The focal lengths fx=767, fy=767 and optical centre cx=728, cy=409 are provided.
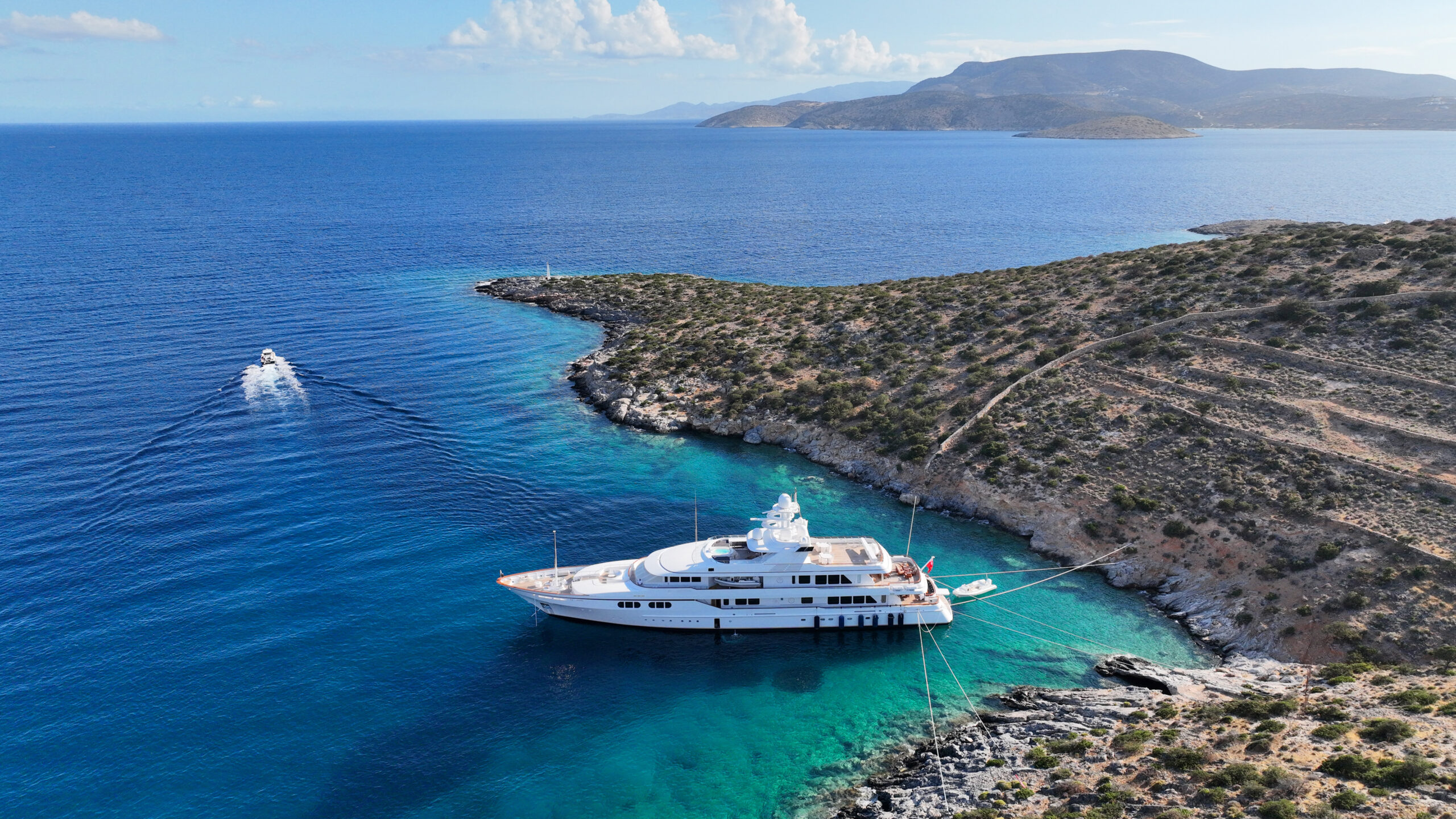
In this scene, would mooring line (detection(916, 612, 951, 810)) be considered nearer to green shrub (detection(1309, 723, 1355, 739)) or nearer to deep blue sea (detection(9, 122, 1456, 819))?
deep blue sea (detection(9, 122, 1456, 819))

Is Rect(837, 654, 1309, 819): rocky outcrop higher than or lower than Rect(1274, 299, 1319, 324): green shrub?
lower

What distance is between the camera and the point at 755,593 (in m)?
46.8

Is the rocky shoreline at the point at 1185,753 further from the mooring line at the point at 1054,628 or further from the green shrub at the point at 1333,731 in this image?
the mooring line at the point at 1054,628

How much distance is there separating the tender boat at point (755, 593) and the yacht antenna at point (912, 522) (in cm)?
525

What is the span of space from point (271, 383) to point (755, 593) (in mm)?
60053

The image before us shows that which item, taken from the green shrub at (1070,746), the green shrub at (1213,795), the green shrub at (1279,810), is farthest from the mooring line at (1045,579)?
the green shrub at (1279,810)

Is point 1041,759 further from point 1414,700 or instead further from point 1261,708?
point 1414,700

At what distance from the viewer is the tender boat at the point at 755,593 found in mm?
46688

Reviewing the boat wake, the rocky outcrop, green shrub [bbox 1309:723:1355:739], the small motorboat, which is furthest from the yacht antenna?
the boat wake

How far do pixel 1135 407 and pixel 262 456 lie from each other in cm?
7216

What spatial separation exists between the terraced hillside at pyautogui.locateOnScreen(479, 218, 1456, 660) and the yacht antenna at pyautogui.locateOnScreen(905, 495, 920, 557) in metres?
1.40

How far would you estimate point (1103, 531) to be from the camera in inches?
2101

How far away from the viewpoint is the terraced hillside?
45.9m

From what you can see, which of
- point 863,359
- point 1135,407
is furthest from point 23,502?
point 1135,407
